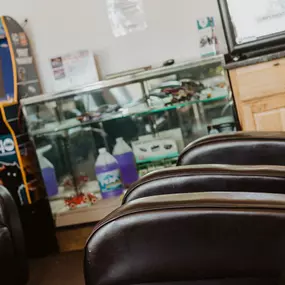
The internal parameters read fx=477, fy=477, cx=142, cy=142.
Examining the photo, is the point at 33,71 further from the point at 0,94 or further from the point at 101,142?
the point at 101,142

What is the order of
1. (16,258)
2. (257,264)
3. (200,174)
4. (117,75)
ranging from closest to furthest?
(257,264), (200,174), (16,258), (117,75)

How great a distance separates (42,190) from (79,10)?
1.19 metres

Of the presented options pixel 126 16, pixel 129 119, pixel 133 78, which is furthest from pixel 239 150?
pixel 126 16

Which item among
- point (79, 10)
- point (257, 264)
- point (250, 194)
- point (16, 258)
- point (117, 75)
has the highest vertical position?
point (79, 10)

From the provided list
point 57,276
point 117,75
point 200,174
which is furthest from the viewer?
point 117,75

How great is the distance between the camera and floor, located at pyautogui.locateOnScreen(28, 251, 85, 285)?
8.37 feet

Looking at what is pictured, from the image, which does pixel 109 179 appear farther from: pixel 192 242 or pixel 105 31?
pixel 192 242

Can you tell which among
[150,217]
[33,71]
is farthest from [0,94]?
[150,217]

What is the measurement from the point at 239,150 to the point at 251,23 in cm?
134

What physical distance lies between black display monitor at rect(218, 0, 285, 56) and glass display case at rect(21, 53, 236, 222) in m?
0.19

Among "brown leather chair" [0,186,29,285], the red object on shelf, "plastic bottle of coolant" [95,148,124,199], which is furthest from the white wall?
"brown leather chair" [0,186,29,285]

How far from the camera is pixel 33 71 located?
10.2ft

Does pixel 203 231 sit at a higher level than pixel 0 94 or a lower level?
lower

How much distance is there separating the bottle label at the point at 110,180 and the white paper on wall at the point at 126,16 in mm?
904
